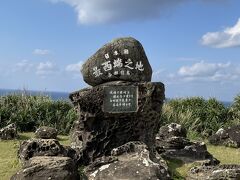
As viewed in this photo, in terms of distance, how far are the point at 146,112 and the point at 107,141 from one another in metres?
0.93

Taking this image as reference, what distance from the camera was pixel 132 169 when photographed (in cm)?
715

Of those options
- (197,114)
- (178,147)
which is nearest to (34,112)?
(197,114)

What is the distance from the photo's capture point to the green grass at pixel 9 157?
28.9 feet

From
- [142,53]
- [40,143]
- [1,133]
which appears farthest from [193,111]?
[40,143]

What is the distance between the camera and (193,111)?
18.2 meters

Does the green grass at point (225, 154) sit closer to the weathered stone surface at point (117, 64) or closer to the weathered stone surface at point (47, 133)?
the weathered stone surface at point (117, 64)

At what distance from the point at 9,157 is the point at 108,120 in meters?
2.69

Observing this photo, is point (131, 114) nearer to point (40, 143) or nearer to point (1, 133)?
point (40, 143)

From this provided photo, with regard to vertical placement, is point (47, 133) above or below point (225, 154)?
above


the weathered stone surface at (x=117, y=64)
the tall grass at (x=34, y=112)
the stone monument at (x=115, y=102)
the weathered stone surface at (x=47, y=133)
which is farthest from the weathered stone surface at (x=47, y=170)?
the tall grass at (x=34, y=112)

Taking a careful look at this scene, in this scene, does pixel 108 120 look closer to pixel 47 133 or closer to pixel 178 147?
pixel 178 147

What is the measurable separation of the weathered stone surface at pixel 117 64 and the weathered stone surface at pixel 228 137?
18.0 ft

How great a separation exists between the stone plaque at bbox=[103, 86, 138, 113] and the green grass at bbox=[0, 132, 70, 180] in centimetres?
203

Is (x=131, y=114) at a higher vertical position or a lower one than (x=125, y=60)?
lower
